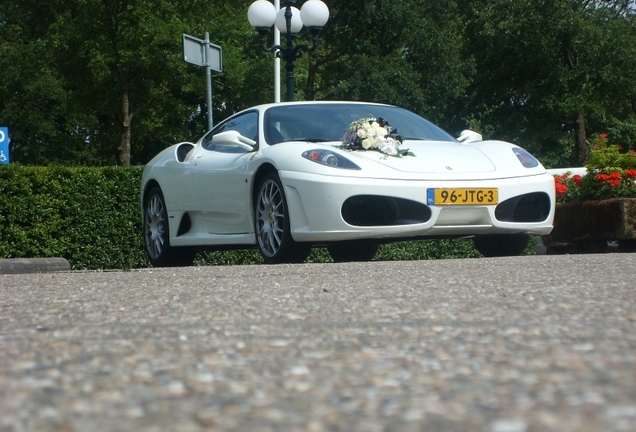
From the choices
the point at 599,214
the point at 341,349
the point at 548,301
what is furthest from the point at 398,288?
the point at 599,214

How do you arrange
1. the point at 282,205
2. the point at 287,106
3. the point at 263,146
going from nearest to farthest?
the point at 282,205, the point at 263,146, the point at 287,106

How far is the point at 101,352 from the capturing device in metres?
2.67

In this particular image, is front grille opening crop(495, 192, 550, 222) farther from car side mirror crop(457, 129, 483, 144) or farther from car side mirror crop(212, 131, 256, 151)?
car side mirror crop(212, 131, 256, 151)

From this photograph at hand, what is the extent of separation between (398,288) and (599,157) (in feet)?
21.9

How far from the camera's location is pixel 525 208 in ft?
24.7

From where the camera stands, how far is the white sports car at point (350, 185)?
6996 millimetres

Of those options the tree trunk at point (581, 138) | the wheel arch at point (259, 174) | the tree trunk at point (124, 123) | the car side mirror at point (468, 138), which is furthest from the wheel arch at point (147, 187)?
the tree trunk at point (581, 138)

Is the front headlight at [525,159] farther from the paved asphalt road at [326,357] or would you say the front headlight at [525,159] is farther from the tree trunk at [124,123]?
the tree trunk at [124,123]

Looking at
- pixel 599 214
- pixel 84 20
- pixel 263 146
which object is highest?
pixel 84 20

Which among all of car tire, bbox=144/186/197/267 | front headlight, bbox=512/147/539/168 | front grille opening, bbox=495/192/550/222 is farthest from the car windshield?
car tire, bbox=144/186/197/267

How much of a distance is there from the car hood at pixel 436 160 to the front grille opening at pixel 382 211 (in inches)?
9.4

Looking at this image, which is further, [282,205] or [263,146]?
[263,146]

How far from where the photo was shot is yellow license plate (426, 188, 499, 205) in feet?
22.9

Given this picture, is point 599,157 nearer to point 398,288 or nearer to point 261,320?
point 398,288
